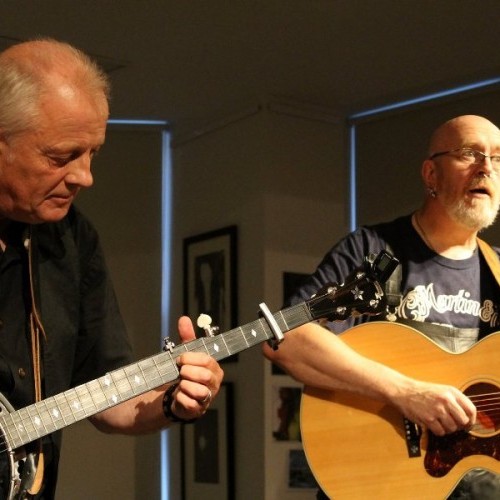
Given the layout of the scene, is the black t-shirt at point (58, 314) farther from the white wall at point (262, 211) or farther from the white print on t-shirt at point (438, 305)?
the white wall at point (262, 211)

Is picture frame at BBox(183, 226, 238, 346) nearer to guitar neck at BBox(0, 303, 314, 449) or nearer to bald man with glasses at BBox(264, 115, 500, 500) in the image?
bald man with glasses at BBox(264, 115, 500, 500)

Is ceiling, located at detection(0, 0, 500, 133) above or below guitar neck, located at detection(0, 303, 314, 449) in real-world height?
above

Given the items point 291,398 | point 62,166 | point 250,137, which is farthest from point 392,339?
point 250,137

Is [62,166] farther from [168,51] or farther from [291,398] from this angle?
[291,398]

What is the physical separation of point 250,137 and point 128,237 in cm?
100

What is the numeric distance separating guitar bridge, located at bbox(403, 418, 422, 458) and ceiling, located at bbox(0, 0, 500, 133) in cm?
214

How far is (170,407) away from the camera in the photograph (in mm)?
2041

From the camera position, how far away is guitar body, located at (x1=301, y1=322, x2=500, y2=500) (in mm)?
2828

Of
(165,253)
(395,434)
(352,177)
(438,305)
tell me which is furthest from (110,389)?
(165,253)

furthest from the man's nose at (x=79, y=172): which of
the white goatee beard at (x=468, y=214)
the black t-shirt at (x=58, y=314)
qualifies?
the white goatee beard at (x=468, y=214)

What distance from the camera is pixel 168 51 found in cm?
488

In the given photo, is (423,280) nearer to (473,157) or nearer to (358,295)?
(473,157)

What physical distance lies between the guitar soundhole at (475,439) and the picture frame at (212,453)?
105 inches

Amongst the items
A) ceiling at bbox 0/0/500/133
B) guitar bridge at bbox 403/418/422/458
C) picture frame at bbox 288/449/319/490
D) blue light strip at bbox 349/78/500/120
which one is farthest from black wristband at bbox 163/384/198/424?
blue light strip at bbox 349/78/500/120
